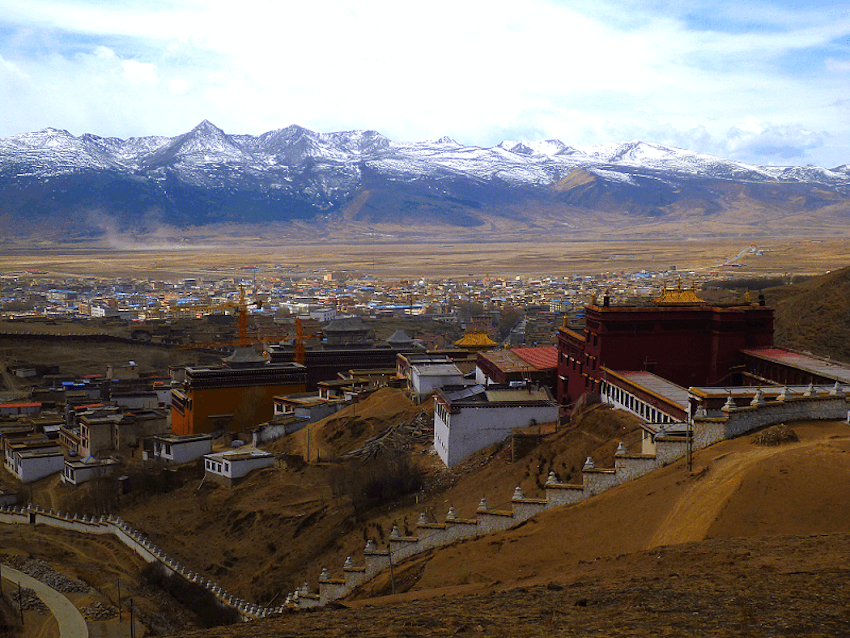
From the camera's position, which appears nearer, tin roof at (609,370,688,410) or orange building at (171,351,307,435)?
tin roof at (609,370,688,410)

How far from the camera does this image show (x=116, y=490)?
1542 inches

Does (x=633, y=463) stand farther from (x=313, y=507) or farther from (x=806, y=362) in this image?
(x=313, y=507)

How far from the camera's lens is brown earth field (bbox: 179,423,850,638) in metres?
12.2

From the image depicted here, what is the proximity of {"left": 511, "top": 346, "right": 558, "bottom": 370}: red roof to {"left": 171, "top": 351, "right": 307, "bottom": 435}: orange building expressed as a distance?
14.1m

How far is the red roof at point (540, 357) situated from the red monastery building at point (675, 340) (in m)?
5.45

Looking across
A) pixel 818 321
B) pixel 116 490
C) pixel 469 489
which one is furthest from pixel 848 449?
pixel 818 321

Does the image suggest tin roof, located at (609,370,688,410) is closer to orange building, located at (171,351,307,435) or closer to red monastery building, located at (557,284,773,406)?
red monastery building, located at (557,284,773,406)

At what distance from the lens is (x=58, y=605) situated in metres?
28.4

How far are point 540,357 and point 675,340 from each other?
9020 millimetres

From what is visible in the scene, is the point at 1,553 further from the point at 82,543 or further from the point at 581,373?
the point at 581,373

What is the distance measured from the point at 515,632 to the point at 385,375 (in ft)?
128

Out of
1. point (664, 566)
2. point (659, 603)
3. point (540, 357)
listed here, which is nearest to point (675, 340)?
point (540, 357)

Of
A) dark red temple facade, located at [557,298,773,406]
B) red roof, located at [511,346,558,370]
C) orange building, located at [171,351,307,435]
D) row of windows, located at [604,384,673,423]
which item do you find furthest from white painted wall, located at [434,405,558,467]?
orange building, located at [171,351,307,435]

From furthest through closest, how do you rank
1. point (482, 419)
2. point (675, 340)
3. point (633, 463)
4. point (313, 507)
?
point (675, 340), point (482, 419), point (313, 507), point (633, 463)
